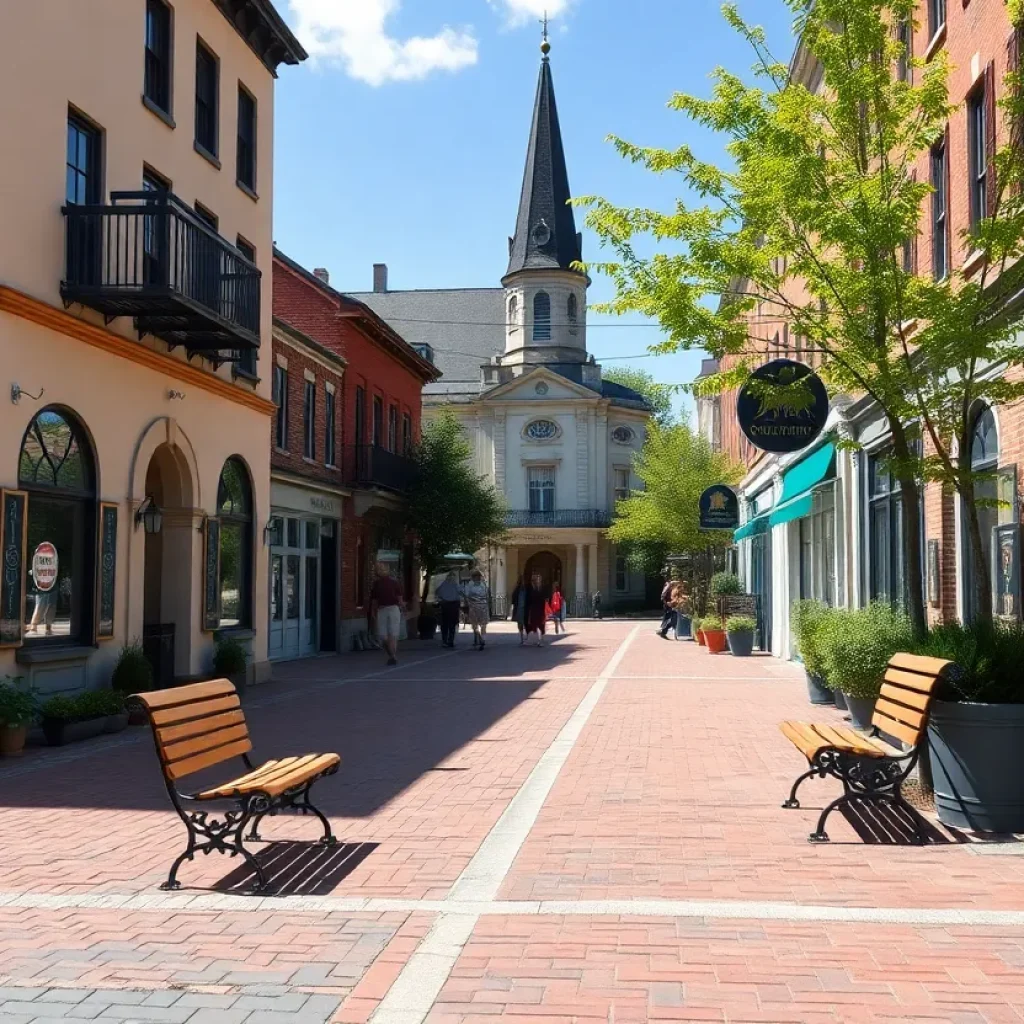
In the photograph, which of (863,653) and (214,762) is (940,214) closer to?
(863,653)

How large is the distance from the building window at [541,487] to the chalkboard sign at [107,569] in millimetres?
48151

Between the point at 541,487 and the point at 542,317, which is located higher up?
the point at 542,317

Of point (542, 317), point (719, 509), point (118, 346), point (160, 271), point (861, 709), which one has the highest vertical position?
point (542, 317)

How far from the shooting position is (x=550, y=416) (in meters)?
62.3

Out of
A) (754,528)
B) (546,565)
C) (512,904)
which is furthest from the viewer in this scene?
(546,565)

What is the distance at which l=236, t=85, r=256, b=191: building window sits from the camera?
64.8ft

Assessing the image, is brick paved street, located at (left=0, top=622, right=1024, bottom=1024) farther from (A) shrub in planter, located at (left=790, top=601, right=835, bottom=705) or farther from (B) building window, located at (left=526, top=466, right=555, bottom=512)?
(B) building window, located at (left=526, top=466, right=555, bottom=512)

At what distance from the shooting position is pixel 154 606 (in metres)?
17.3

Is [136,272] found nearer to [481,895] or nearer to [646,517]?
[481,895]

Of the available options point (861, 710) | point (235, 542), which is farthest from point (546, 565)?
point (861, 710)

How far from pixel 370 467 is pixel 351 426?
1.04 m

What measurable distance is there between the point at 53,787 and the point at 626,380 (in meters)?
81.4

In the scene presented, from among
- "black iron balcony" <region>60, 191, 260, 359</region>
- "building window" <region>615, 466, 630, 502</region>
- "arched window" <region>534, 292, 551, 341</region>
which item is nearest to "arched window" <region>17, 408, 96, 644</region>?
"black iron balcony" <region>60, 191, 260, 359</region>

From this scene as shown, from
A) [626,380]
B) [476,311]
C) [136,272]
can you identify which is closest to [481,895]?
[136,272]
